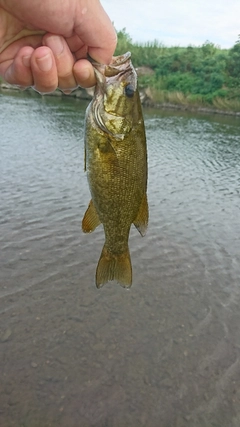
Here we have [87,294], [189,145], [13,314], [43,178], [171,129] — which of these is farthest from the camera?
[171,129]

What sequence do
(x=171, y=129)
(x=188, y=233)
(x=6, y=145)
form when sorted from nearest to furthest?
(x=188, y=233) → (x=6, y=145) → (x=171, y=129)

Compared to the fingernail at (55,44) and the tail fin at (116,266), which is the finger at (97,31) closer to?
the fingernail at (55,44)

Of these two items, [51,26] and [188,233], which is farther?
[188,233]

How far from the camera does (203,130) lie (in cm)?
2684

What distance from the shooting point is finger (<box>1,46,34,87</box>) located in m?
2.60

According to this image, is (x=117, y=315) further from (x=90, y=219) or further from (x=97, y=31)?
(x=97, y=31)

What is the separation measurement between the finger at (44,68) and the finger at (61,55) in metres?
0.06

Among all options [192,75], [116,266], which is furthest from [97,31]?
[192,75]

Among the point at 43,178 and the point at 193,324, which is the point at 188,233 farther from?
the point at 43,178

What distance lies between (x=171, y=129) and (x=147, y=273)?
1960 cm

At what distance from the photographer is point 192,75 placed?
46.8 metres

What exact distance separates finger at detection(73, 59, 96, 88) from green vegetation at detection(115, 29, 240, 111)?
128ft

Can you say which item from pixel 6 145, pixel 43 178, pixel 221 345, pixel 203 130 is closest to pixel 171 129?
pixel 203 130

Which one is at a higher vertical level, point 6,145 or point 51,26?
point 51,26
